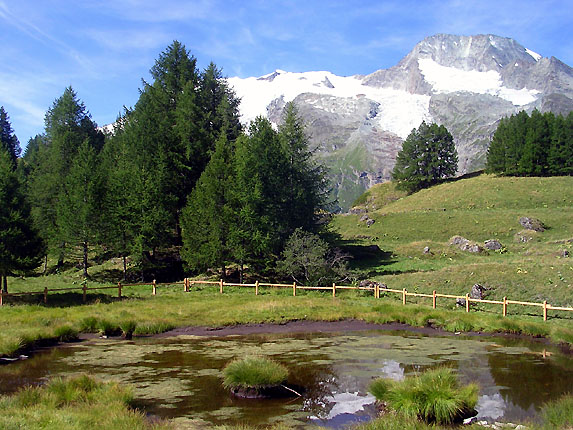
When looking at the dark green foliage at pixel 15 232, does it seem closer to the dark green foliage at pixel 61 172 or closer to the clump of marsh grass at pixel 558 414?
the dark green foliage at pixel 61 172

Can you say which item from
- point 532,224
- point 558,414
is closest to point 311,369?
point 558,414

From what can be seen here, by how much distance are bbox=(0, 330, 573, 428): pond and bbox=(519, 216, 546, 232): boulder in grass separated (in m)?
42.4

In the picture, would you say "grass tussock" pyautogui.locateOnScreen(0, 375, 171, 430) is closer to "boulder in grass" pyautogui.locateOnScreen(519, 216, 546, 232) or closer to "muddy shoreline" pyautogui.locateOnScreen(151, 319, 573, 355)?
"muddy shoreline" pyautogui.locateOnScreen(151, 319, 573, 355)

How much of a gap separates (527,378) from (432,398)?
610cm

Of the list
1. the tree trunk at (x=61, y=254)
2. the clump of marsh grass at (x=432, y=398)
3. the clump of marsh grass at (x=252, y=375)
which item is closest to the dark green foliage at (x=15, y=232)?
the tree trunk at (x=61, y=254)

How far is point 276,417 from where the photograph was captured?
13.6 metres

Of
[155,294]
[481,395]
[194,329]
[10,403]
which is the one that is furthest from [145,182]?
[481,395]

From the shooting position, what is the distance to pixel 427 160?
103812 mm

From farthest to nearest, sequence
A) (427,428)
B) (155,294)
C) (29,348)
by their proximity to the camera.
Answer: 1. (155,294)
2. (29,348)
3. (427,428)

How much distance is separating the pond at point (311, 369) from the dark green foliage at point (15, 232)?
1362 centimetres

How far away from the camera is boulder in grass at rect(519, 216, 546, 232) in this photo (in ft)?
202

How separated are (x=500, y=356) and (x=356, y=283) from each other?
2043 centimetres

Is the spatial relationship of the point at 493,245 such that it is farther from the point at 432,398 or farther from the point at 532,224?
the point at 432,398

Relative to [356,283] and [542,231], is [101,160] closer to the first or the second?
[356,283]
